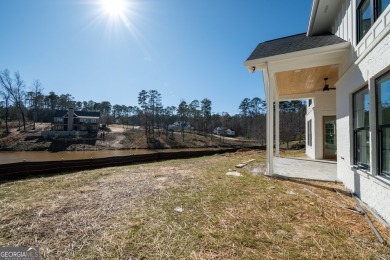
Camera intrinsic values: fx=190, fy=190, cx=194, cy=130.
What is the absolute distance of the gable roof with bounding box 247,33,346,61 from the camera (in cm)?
482

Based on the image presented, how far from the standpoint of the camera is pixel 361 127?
379 centimetres

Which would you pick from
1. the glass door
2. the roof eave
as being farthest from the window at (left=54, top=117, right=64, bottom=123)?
the glass door

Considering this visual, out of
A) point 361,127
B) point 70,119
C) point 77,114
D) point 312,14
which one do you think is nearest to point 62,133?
point 70,119

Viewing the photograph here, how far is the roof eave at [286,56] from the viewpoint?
444 cm

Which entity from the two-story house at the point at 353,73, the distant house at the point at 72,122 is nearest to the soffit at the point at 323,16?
the two-story house at the point at 353,73

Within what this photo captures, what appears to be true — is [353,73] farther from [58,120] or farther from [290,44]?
[58,120]

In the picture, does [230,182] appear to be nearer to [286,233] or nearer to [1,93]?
[286,233]

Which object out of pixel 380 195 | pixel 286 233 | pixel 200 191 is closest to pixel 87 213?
pixel 200 191

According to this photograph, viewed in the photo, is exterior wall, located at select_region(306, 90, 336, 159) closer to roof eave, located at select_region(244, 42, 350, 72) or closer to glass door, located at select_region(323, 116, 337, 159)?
glass door, located at select_region(323, 116, 337, 159)

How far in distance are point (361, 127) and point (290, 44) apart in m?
3.04

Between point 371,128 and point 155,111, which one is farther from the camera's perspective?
point 155,111

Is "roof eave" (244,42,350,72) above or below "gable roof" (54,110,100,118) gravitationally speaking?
below

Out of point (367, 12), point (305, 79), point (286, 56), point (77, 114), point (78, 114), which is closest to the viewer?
point (367, 12)

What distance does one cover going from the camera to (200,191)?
4047 millimetres
